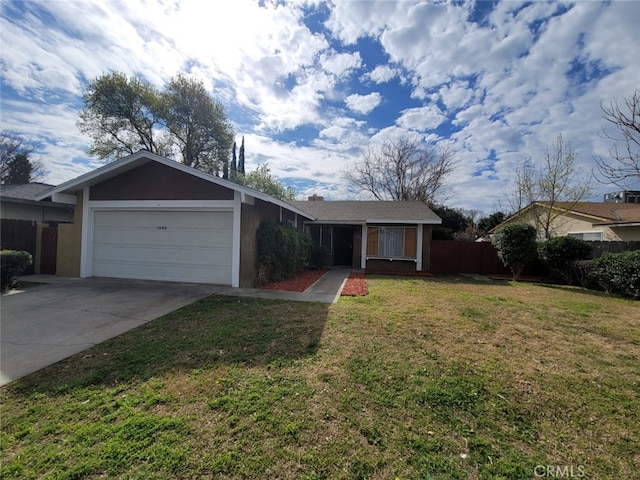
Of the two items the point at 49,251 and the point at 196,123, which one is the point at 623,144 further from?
the point at 196,123

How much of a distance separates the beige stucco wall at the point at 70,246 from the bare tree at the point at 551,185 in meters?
21.6

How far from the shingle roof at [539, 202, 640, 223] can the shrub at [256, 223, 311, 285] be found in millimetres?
15811

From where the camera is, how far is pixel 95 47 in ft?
27.1

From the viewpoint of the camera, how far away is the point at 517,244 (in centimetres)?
1148

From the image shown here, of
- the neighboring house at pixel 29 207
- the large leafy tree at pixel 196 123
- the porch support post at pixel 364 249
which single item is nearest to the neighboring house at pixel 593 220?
the porch support post at pixel 364 249

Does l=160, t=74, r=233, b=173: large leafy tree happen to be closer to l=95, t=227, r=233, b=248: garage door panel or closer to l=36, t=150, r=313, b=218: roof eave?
l=36, t=150, r=313, b=218: roof eave

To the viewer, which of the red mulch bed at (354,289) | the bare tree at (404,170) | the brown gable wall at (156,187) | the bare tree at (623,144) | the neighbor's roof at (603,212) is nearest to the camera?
the bare tree at (623,144)

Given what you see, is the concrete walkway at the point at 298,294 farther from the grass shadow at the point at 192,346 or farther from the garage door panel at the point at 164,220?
the garage door panel at the point at 164,220

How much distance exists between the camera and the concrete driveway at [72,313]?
382cm

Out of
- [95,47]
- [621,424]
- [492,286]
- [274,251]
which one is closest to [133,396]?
[621,424]

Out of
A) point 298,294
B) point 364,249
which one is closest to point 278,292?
point 298,294

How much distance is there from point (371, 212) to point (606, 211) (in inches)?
543

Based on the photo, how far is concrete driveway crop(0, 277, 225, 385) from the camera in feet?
12.5

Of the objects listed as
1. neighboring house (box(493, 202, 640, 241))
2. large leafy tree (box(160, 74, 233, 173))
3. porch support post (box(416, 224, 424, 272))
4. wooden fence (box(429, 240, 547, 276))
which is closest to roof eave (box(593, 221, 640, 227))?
neighboring house (box(493, 202, 640, 241))
